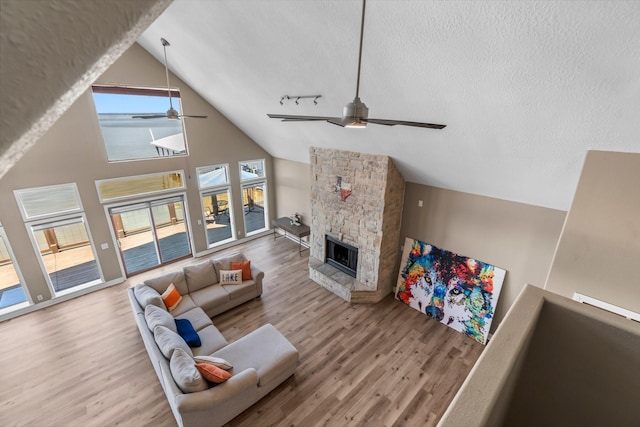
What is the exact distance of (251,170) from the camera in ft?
29.6

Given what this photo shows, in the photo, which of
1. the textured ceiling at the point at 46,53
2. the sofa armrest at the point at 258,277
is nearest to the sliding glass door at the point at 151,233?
the sofa armrest at the point at 258,277

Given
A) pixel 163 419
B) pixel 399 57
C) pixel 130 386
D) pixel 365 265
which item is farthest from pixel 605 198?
pixel 130 386

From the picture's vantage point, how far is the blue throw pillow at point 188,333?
4508mm

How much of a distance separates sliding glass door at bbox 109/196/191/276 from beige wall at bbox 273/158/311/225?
295 cm

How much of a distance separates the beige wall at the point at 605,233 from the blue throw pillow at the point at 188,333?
206 inches

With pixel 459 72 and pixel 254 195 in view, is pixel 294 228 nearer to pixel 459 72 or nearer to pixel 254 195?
pixel 254 195

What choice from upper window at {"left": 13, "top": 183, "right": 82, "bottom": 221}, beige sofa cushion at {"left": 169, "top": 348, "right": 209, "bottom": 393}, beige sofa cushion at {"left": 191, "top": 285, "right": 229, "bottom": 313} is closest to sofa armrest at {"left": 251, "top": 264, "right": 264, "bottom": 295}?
beige sofa cushion at {"left": 191, "top": 285, "right": 229, "bottom": 313}

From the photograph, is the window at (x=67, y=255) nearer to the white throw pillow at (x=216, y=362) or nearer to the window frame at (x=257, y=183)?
the window frame at (x=257, y=183)

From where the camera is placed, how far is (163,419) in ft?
12.8

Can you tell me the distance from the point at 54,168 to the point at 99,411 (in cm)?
451

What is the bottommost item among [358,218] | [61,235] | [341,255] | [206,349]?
[206,349]

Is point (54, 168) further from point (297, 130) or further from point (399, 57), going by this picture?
point (399, 57)

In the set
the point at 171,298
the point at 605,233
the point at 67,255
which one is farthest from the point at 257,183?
the point at 605,233

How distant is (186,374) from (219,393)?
454 mm
